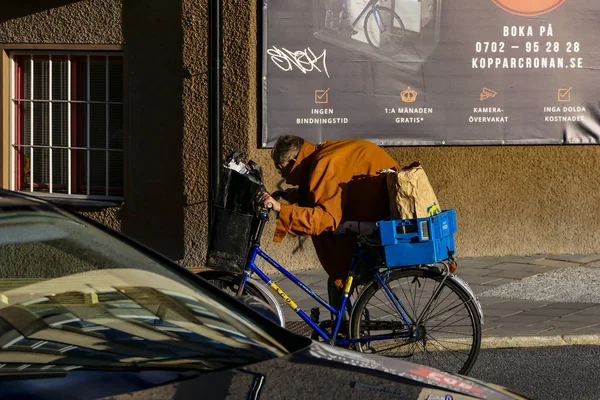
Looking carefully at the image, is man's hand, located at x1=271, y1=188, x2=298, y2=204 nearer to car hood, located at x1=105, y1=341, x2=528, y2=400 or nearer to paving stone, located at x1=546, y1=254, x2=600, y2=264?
car hood, located at x1=105, y1=341, x2=528, y2=400

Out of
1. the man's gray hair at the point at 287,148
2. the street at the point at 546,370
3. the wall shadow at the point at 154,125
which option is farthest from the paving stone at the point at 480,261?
the man's gray hair at the point at 287,148

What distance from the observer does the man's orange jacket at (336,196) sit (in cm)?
556

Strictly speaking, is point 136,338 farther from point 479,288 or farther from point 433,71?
point 433,71

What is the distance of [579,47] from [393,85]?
6.63ft

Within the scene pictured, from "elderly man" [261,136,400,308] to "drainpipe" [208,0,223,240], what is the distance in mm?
3834

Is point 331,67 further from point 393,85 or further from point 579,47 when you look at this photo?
point 579,47

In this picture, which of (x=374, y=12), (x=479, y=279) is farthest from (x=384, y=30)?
(x=479, y=279)

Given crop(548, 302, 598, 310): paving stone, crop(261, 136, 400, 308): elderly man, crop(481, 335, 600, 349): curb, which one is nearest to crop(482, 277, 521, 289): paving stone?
crop(548, 302, 598, 310): paving stone

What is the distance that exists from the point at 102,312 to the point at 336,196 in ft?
8.11

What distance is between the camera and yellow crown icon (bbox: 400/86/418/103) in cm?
999

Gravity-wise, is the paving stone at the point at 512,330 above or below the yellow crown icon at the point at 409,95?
below

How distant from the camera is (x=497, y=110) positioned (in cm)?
1012

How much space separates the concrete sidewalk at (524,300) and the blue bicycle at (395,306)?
1.08ft

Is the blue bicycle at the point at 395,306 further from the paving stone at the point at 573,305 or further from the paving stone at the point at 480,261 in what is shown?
the paving stone at the point at 480,261
